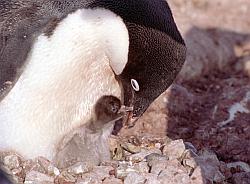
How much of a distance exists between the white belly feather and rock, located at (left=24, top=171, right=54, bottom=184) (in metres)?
0.13

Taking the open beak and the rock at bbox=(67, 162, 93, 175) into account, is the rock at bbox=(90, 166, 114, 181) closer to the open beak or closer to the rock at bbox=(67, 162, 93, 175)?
the rock at bbox=(67, 162, 93, 175)

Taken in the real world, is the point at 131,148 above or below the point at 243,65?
above

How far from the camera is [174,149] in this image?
3193mm

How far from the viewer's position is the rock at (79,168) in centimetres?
297

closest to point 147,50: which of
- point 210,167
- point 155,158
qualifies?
point 155,158

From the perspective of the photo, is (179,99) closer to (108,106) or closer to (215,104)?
(215,104)

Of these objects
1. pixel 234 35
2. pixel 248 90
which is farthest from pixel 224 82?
pixel 234 35

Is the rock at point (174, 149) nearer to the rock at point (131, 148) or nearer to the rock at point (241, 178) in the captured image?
the rock at point (131, 148)

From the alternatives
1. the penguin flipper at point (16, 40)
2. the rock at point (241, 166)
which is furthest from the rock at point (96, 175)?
the rock at point (241, 166)

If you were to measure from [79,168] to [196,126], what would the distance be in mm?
1330

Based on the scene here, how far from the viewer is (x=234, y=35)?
5.94 metres

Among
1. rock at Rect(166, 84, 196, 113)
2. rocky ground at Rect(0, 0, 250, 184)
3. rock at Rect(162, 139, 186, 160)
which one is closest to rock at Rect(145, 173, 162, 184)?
rocky ground at Rect(0, 0, 250, 184)

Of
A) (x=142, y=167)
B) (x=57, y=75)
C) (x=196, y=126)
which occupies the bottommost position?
(x=196, y=126)

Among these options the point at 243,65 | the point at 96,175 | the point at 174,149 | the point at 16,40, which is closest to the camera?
the point at 16,40
